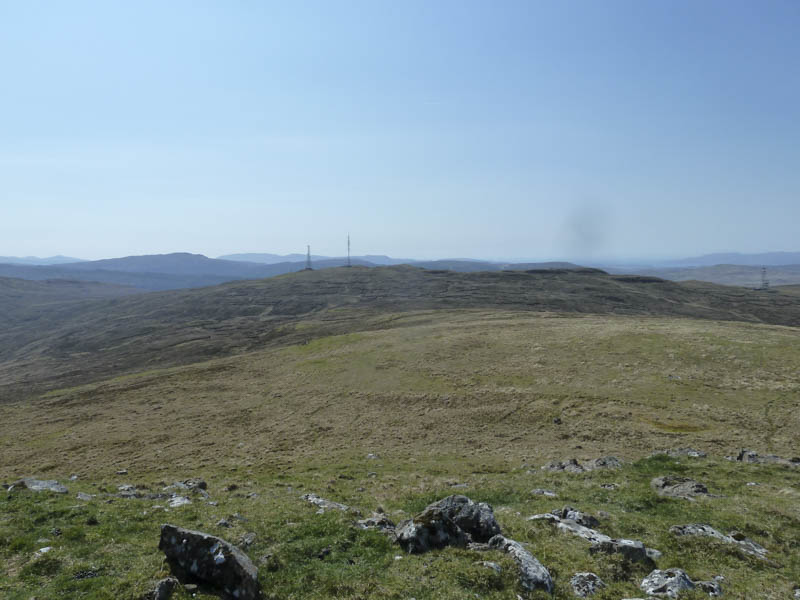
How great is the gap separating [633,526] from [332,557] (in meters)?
10.7

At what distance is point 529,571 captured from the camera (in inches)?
434

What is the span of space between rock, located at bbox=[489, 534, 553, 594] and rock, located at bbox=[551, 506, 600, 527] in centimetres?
420

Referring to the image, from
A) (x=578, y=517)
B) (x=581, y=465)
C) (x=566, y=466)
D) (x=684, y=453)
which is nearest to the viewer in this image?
(x=578, y=517)

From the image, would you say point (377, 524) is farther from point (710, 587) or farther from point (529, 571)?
point (710, 587)

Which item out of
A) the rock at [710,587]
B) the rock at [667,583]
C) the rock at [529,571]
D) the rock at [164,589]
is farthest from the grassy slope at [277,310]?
the rock at [710,587]

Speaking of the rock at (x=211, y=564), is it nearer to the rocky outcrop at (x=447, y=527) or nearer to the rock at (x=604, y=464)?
the rocky outcrop at (x=447, y=527)

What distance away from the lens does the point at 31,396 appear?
213 feet

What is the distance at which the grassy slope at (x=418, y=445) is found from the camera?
12039 mm

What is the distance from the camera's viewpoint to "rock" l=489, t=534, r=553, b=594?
1076 cm

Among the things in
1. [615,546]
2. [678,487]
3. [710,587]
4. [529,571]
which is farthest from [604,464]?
[529,571]

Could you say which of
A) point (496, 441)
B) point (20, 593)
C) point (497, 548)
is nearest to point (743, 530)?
point (497, 548)

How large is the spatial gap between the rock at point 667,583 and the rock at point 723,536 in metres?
3.60

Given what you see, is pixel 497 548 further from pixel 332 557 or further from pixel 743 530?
pixel 743 530

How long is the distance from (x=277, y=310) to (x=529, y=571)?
137m
